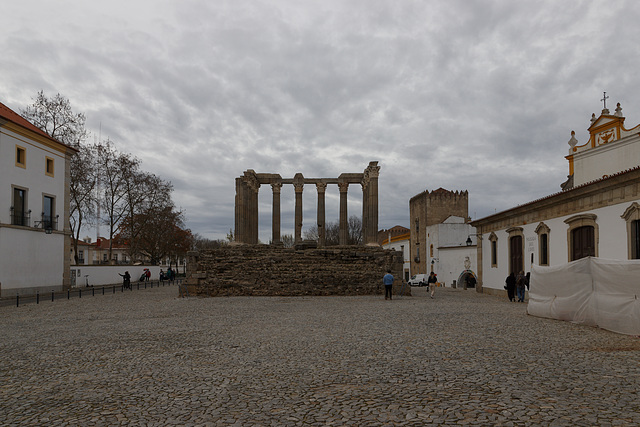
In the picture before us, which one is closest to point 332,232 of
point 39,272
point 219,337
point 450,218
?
point 450,218

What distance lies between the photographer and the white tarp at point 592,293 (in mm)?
10992

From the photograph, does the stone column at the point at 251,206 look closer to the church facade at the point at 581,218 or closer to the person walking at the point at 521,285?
the church facade at the point at 581,218

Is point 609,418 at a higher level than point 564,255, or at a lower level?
lower

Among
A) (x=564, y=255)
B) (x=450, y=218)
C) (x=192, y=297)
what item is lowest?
(x=192, y=297)

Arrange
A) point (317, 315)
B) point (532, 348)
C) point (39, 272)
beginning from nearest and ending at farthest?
point (532, 348) < point (317, 315) < point (39, 272)

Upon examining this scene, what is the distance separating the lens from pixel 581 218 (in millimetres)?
18188

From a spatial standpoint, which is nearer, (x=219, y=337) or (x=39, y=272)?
(x=219, y=337)

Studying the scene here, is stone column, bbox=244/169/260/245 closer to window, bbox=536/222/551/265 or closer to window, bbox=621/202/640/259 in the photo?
window, bbox=536/222/551/265

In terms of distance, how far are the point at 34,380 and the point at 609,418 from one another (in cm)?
687

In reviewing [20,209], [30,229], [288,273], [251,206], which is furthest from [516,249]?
[20,209]

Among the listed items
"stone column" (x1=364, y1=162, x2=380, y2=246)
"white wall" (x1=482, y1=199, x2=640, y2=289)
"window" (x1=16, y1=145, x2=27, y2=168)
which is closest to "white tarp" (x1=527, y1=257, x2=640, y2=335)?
"white wall" (x1=482, y1=199, x2=640, y2=289)

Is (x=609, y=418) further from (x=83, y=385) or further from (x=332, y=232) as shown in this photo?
(x=332, y=232)

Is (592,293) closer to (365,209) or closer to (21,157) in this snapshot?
(365,209)

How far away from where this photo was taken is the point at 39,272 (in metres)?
26.5
